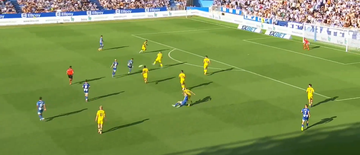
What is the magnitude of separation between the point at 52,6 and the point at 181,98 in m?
53.0

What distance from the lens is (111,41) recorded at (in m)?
59.7

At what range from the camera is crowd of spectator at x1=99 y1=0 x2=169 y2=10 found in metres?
85.8

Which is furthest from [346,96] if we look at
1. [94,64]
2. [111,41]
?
[111,41]

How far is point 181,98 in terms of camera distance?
35.6 m

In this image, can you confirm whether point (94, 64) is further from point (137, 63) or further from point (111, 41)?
point (111, 41)

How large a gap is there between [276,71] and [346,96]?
8853 millimetres

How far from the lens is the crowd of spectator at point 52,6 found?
7986cm

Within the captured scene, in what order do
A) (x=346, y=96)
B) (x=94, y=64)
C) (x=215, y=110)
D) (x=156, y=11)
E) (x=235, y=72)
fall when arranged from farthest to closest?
(x=156, y=11)
(x=94, y=64)
(x=235, y=72)
(x=346, y=96)
(x=215, y=110)

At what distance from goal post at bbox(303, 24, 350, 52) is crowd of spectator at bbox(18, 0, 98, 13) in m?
40.0

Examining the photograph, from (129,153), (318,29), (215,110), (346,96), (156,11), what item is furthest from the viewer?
(156,11)

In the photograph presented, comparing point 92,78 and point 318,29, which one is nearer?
point 92,78

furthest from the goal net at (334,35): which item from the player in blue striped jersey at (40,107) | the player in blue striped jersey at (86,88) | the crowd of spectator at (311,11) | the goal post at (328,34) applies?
the player in blue striped jersey at (40,107)

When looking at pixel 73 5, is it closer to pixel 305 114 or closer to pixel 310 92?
pixel 310 92

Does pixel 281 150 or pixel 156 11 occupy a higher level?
pixel 156 11
